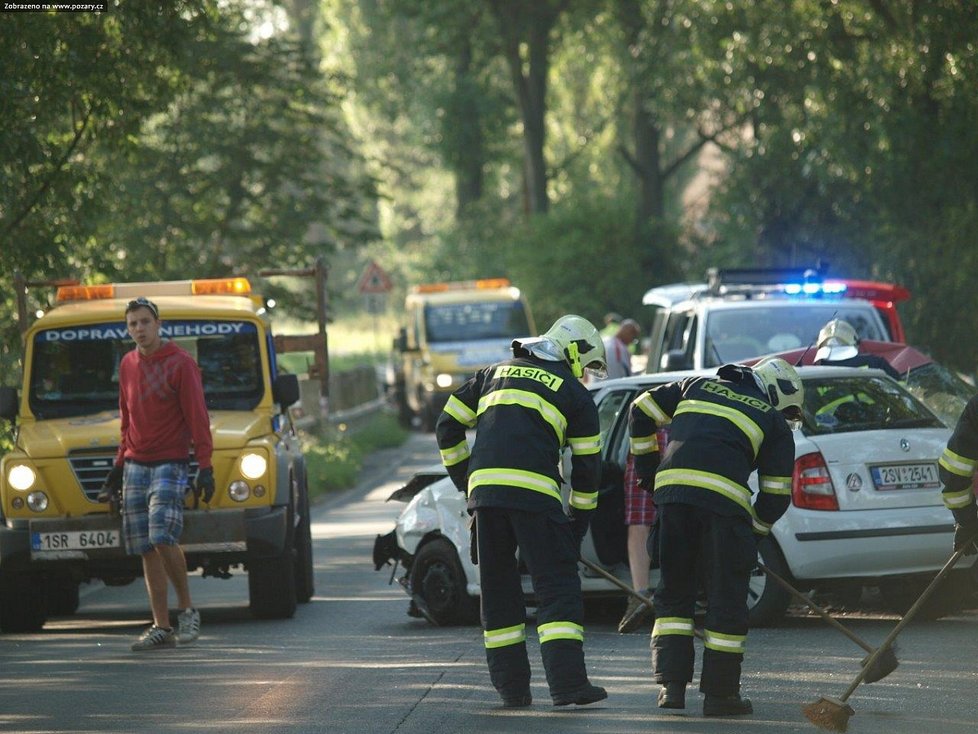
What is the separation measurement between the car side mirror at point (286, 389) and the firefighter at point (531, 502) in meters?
4.12

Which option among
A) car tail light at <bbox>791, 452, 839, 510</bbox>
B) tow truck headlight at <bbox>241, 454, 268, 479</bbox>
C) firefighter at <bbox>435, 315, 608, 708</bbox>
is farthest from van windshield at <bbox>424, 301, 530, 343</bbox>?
firefighter at <bbox>435, 315, 608, 708</bbox>

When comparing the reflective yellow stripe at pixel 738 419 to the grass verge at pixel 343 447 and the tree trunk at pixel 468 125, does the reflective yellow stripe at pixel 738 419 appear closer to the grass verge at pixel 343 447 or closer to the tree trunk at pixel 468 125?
the grass verge at pixel 343 447

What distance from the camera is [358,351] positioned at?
225 feet

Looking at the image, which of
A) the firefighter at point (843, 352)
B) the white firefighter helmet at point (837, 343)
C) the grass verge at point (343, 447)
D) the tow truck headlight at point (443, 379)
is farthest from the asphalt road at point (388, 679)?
the tow truck headlight at point (443, 379)

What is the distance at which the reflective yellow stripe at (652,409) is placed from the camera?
8.84 metres

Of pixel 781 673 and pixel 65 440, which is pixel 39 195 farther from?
pixel 781 673

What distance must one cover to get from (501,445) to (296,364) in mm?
44964

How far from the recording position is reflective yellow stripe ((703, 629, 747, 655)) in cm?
831

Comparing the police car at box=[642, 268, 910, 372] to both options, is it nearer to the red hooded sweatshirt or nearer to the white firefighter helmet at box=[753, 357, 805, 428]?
the red hooded sweatshirt

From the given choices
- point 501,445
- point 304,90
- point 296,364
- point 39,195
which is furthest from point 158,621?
point 296,364

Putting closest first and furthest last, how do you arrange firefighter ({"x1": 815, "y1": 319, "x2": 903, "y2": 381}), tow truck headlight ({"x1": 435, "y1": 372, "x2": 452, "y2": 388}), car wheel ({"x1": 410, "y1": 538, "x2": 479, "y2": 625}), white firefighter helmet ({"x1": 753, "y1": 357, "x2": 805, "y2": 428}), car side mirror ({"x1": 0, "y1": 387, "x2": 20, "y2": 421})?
1. white firefighter helmet ({"x1": 753, "y1": 357, "x2": 805, "y2": 428})
2. car wheel ({"x1": 410, "y1": 538, "x2": 479, "y2": 625})
3. car side mirror ({"x1": 0, "y1": 387, "x2": 20, "y2": 421})
4. firefighter ({"x1": 815, "y1": 319, "x2": 903, "y2": 381})
5. tow truck headlight ({"x1": 435, "y1": 372, "x2": 452, "y2": 388})

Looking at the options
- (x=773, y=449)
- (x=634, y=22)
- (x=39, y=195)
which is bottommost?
(x=773, y=449)

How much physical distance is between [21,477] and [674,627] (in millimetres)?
5157

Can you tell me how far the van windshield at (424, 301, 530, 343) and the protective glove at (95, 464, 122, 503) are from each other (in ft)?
69.4
